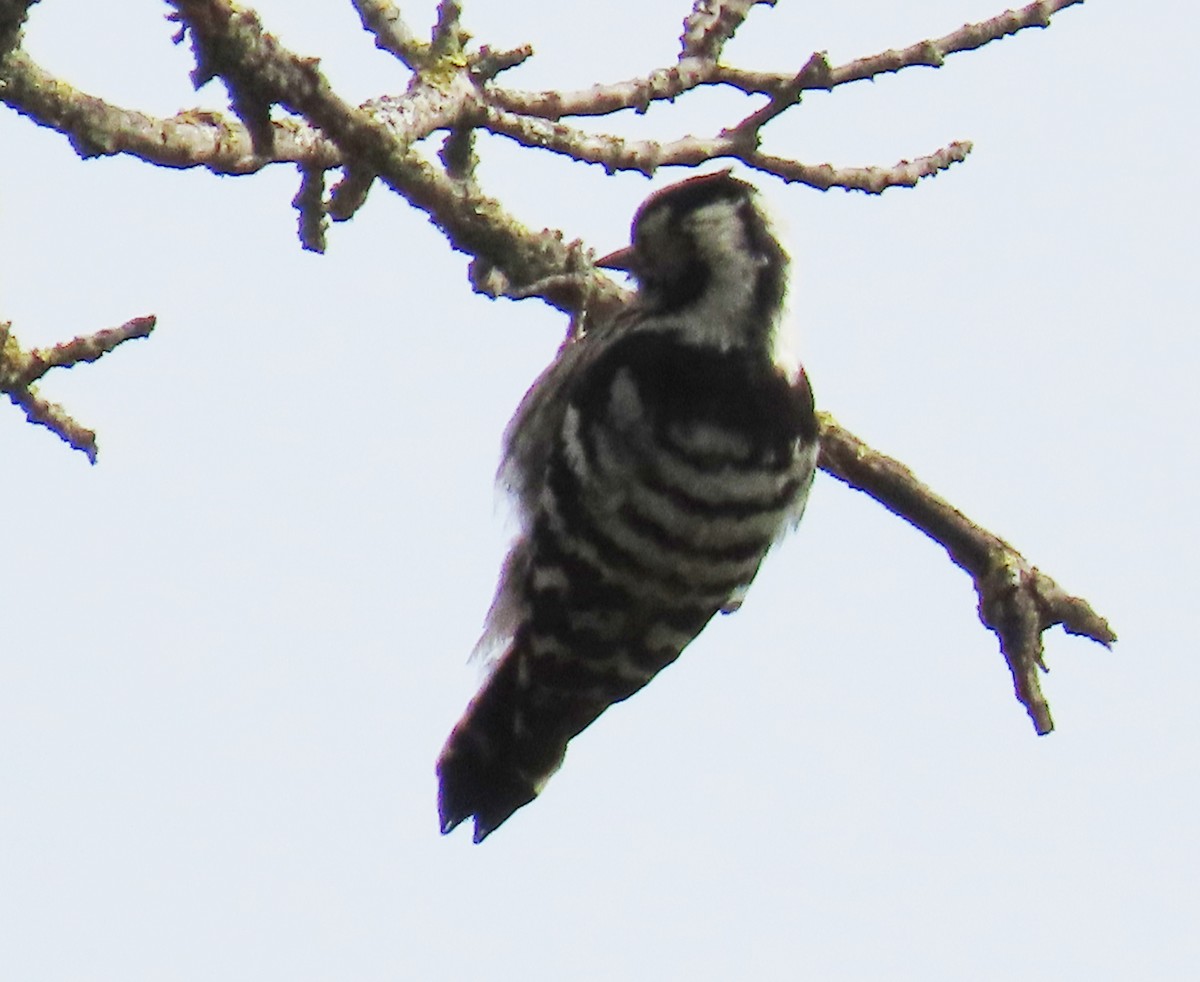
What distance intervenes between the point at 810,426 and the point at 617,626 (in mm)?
588

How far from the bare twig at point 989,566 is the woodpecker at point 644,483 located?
0.14 meters

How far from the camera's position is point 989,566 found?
3852 millimetres

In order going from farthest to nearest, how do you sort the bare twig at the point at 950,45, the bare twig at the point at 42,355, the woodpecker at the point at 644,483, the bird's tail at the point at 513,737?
the bird's tail at the point at 513,737 → the woodpecker at the point at 644,483 → the bare twig at the point at 950,45 → the bare twig at the point at 42,355

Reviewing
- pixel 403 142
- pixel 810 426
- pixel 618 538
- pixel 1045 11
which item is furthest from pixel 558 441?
pixel 1045 11

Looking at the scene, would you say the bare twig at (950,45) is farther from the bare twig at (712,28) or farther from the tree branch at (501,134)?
the bare twig at (712,28)

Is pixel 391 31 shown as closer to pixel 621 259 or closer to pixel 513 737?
pixel 621 259

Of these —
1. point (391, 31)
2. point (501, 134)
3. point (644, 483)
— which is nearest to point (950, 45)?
Answer: point (501, 134)

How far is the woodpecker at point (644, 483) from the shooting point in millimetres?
3717

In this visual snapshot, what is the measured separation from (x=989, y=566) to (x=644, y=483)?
2.53ft

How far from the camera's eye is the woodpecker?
12.2 feet

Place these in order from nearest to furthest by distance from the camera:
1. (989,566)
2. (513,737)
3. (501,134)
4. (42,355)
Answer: (42,355)
(501,134)
(989,566)
(513,737)

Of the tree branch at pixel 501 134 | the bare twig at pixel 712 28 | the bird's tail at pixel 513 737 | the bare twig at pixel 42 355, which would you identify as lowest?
the bird's tail at pixel 513 737

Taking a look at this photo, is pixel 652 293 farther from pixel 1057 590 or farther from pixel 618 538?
pixel 1057 590

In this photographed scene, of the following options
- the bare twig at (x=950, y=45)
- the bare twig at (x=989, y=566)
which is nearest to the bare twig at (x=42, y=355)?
the bare twig at (x=950, y=45)
